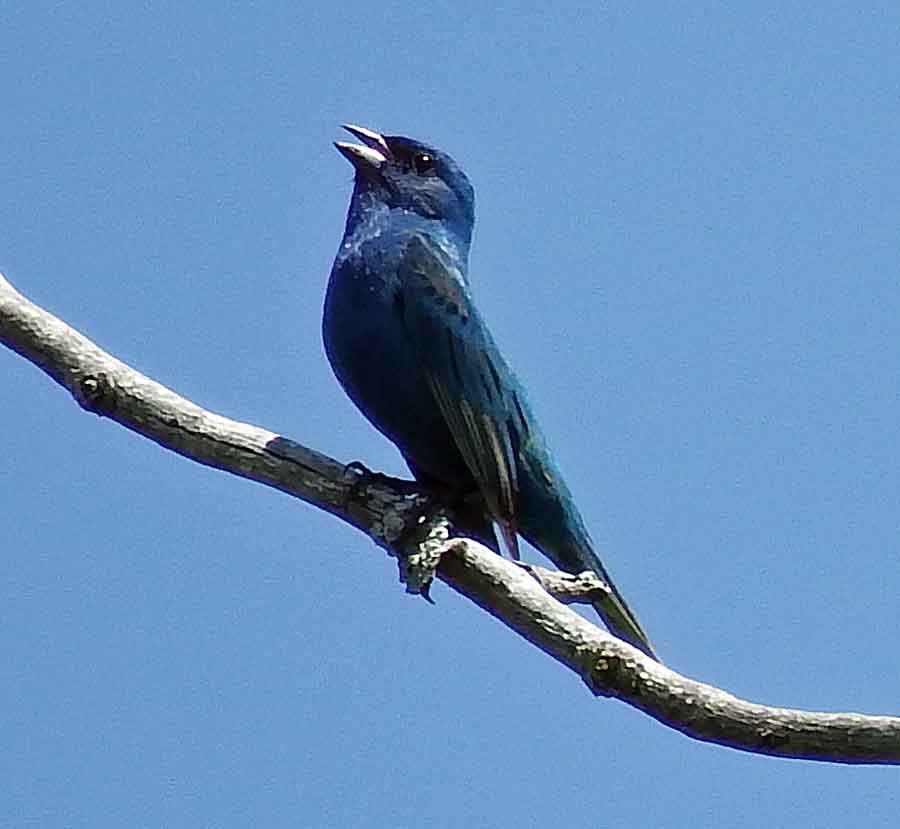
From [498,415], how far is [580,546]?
2.39 feet

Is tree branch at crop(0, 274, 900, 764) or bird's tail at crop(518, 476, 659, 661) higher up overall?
bird's tail at crop(518, 476, 659, 661)

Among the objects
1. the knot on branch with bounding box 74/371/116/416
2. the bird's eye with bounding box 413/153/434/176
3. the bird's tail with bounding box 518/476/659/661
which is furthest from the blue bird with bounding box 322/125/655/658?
the knot on branch with bounding box 74/371/116/416

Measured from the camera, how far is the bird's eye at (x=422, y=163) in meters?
8.53

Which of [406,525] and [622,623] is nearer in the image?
[406,525]

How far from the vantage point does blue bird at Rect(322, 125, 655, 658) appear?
A: 283 inches

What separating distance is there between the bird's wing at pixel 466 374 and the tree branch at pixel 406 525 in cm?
65

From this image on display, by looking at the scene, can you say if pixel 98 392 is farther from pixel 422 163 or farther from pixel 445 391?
pixel 422 163

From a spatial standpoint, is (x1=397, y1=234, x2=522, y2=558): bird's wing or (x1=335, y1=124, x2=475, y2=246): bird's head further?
(x1=335, y1=124, x2=475, y2=246): bird's head

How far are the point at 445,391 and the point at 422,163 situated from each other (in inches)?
68.5

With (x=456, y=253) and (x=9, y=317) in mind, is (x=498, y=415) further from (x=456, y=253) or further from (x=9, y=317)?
(x=9, y=317)

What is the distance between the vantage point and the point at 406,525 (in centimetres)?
616

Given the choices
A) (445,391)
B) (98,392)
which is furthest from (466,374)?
(98,392)

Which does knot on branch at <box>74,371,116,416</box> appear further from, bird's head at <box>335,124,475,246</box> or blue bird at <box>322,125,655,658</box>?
bird's head at <box>335,124,475,246</box>

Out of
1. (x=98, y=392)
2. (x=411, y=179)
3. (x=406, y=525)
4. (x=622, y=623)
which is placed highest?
(x=411, y=179)
